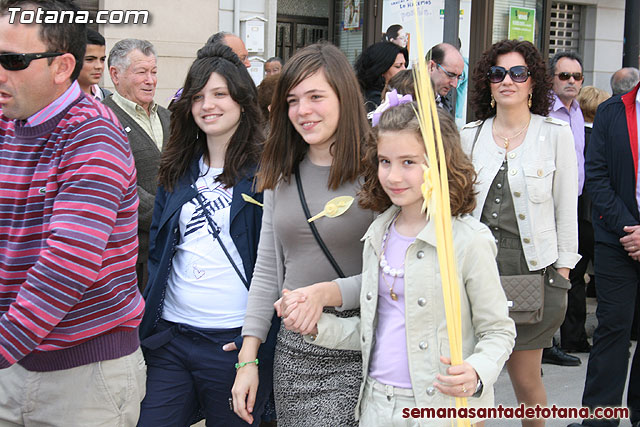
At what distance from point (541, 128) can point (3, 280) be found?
279cm

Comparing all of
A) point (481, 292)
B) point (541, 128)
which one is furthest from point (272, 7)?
point (481, 292)

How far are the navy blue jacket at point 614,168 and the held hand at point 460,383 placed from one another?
8.36 ft

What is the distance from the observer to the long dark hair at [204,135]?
3.26m

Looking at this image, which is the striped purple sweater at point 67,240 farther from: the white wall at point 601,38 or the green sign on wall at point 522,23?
the white wall at point 601,38

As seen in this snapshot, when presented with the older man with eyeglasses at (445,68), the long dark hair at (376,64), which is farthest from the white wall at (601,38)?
the long dark hair at (376,64)

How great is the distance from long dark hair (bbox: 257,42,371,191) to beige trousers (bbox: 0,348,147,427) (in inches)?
36.1

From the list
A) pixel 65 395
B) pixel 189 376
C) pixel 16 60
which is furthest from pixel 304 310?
pixel 16 60

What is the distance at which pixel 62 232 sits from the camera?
2119mm

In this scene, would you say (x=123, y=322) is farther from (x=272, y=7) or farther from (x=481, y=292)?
(x=272, y=7)

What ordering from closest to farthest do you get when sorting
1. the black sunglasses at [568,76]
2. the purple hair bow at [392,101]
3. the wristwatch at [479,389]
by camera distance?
the wristwatch at [479,389] → the purple hair bow at [392,101] → the black sunglasses at [568,76]

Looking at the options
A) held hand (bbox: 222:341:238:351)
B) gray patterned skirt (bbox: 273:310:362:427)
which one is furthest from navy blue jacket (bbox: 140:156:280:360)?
gray patterned skirt (bbox: 273:310:362:427)

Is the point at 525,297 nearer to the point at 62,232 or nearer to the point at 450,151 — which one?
the point at 450,151

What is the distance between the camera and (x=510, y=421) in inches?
195

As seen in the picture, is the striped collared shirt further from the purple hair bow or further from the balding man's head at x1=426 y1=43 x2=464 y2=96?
the balding man's head at x1=426 y1=43 x2=464 y2=96
